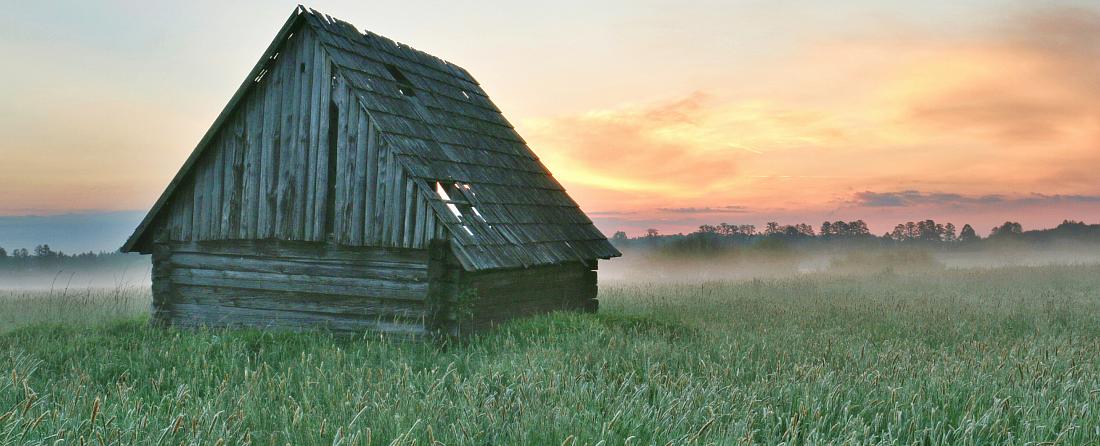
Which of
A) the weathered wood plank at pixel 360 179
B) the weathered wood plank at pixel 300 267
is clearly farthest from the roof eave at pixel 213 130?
the weathered wood plank at pixel 360 179

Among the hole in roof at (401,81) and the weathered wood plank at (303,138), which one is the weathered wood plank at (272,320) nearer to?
the weathered wood plank at (303,138)

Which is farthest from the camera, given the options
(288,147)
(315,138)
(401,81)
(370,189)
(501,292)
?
(401,81)

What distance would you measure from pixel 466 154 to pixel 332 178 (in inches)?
85.7

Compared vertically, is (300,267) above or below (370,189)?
below

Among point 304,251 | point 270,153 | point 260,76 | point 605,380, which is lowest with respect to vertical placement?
point 605,380

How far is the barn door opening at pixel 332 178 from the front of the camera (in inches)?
417

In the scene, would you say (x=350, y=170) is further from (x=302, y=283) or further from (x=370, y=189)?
(x=302, y=283)

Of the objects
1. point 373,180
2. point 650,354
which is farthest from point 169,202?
point 650,354

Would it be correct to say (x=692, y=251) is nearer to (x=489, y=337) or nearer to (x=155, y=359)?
(x=489, y=337)

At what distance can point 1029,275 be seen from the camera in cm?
2297

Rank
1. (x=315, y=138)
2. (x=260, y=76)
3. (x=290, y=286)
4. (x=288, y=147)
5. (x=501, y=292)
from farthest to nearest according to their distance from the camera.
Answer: (x=260, y=76) < (x=288, y=147) < (x=290, y=286) < (x=315, y=138) < (x=501, y=292)

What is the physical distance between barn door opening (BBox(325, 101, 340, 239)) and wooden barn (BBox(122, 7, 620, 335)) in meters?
0.02

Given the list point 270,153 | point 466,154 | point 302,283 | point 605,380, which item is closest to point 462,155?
point 466,154

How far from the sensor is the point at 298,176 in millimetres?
10867
